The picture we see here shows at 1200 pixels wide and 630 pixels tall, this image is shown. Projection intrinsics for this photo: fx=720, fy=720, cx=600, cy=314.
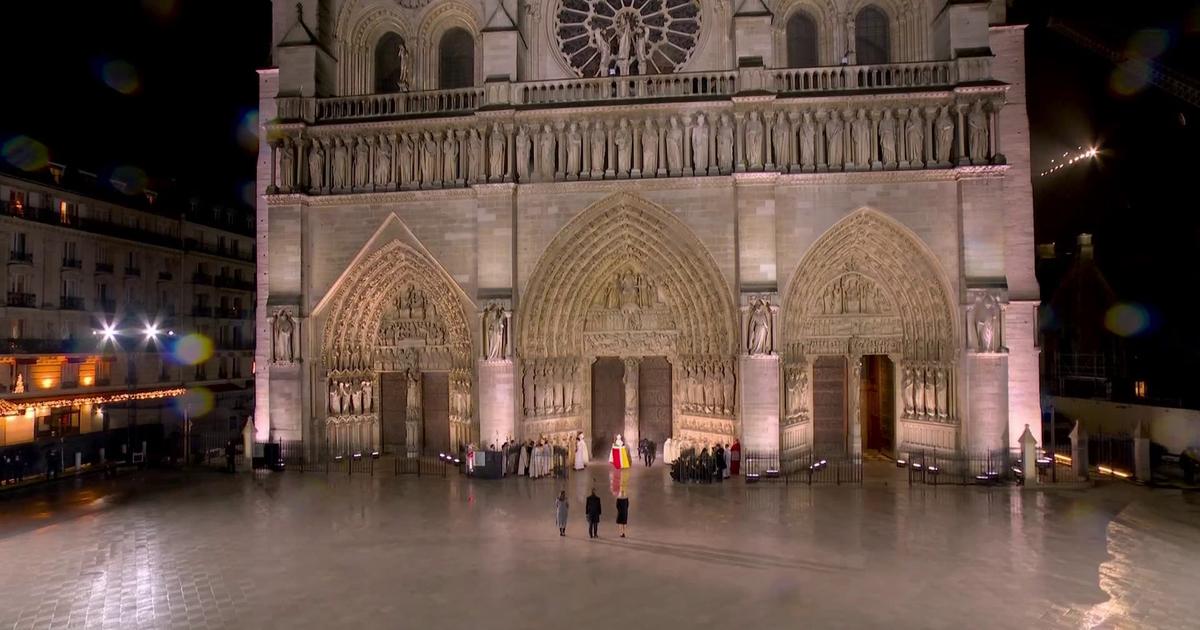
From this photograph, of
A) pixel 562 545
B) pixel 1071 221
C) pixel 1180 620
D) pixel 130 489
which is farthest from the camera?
pixel 1071 221

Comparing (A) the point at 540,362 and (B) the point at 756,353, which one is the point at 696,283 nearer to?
(B) the point at 756,353

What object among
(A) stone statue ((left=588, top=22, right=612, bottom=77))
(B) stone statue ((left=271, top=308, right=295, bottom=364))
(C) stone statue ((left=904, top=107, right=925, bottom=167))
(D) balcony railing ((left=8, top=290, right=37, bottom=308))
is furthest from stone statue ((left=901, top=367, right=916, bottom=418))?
(D) balcony railing ((left=8, top=290, right=37, bottom=308))

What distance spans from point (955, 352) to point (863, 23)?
31.8 feet

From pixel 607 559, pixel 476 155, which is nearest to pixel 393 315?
pixel 476 155

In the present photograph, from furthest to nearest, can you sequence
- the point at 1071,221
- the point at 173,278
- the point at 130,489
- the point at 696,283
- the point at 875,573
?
the point at 173,278 < the point at 1071,221 < the point at 696,283 < the point at 130,489 < the point at 875,573

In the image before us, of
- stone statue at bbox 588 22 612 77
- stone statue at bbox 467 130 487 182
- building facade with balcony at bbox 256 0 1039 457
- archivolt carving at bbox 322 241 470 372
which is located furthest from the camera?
stone statue at bbox 588 22 612 77

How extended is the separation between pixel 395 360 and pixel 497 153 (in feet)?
22.9

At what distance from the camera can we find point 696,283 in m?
19.3

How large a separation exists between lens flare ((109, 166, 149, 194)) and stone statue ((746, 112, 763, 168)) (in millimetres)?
25662

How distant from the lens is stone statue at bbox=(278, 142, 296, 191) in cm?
2036

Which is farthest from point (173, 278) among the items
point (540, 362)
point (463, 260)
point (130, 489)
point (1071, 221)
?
point (1071, 221)

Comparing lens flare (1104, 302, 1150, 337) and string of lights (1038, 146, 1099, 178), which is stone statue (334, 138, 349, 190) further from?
lens flare (1104, 302, 1150, 337)

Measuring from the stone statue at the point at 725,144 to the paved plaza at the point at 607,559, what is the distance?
815 cm

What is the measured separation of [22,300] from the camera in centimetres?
2488
